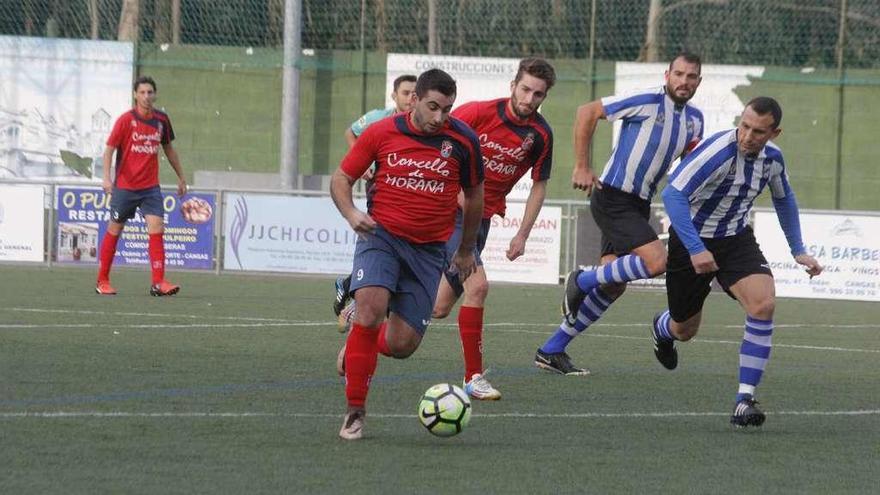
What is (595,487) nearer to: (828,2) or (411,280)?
(411,280)

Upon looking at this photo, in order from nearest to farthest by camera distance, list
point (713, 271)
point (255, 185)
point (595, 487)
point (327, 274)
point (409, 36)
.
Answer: point (595, 487), point (713, 271), point (327, 274), point (255, 185), point (409, 36)

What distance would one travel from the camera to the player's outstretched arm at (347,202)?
7.23 meters

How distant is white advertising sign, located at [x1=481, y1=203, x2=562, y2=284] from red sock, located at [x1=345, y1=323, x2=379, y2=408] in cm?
1231

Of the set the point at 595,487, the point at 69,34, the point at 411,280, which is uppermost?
the point at 69,34

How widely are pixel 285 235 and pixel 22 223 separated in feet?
10.8

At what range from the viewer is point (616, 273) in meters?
10.3

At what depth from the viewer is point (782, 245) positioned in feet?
62.0

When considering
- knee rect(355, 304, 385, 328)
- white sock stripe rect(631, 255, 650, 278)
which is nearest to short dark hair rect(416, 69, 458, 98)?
knee rect(355, 304, 385, 328)

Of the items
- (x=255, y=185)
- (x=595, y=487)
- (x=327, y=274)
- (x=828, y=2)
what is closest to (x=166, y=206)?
(x=327, y=274)

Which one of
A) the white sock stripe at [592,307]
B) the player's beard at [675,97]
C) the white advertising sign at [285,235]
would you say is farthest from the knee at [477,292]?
the white advertising sign at [285,235]

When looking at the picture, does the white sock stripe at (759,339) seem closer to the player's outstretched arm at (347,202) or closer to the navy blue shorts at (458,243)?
the navy blue shorts at (458,243)

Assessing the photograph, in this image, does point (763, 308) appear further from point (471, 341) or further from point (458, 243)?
point (458, 243)

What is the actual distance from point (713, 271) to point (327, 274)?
12066 mm

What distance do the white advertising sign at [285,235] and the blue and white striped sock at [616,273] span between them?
9.62 meters
